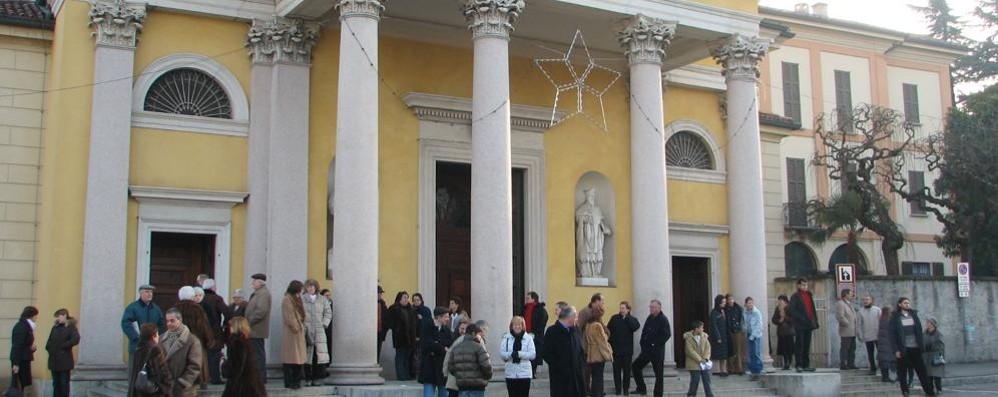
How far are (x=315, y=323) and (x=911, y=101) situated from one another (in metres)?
28.9

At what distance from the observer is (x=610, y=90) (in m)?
21.8

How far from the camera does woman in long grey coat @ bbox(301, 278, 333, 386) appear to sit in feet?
49.2

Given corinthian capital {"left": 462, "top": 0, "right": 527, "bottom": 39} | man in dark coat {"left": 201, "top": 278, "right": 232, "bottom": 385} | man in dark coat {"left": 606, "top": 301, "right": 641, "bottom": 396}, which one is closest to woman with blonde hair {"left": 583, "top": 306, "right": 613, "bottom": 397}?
man in dark coat {"left": 606, "top": 301, "right": 641, "bottom": 396}

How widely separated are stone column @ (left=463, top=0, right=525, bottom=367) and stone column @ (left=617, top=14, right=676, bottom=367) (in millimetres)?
2785

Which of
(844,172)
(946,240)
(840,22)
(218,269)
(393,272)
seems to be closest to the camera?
(218,269)

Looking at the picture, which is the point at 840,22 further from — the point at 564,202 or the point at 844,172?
the point at 564,202

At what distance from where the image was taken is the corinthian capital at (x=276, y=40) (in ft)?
58.0

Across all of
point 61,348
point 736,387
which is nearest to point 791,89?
point 736,387

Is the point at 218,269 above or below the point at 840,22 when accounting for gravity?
below

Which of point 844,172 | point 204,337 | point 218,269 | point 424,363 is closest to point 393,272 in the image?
point 218,269

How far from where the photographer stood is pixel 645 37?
18.4m

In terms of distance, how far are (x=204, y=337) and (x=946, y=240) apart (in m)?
23.8

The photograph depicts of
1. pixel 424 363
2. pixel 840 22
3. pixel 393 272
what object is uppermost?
pixel 840 22

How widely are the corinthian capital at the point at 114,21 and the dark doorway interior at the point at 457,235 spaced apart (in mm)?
5966
